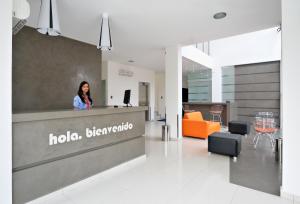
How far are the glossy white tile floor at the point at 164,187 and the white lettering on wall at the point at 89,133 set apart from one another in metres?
0.72

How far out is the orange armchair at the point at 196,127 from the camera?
555cm

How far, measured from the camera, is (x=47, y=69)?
444 centimetres

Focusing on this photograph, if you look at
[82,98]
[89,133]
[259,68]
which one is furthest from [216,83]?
[89,133]

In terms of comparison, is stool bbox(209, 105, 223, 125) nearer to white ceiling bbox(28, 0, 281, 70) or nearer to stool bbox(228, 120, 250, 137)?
stool bbox(228, 120, 250, 137)

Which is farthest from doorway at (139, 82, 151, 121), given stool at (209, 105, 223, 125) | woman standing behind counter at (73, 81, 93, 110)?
woman standing behind counter at (73, 81, 93, 110)

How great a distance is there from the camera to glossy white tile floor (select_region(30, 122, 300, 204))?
7.30 ft

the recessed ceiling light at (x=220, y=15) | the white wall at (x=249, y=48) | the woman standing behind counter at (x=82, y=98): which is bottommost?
the woman standing behind counter at (x=82, y=98)

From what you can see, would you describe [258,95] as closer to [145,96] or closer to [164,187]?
[145,96]

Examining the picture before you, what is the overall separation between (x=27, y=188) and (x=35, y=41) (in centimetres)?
369

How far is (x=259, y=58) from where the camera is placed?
27.6 ft

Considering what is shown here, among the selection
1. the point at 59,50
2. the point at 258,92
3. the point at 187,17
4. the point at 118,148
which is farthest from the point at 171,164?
the point at 258,92

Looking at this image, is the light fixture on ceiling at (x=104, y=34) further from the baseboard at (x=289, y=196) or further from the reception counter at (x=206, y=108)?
the reception counter at (x=206, y=108)
